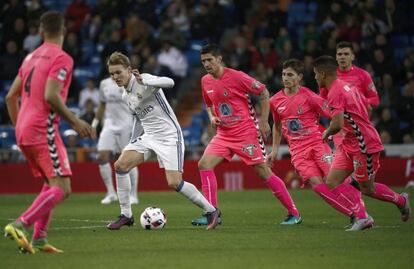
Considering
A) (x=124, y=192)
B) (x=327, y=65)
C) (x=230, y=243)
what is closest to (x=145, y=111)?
(x=124, y=192)

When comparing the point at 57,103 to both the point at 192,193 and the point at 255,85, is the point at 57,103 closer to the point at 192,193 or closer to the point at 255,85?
the point at 192,193

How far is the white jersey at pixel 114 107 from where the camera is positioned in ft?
58.3

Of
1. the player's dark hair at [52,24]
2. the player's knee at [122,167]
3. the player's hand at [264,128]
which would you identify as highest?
the player's dark hair at [52,24]

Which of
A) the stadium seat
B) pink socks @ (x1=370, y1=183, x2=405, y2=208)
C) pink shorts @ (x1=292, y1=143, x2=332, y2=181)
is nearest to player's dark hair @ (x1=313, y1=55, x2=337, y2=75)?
pink shorts @ (x1=292, y1=143, x2=332, y2=181)

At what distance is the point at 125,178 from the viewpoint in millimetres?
12219

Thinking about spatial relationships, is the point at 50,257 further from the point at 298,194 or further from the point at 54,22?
the point at 298,194

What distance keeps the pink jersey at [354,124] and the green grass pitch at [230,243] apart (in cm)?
102

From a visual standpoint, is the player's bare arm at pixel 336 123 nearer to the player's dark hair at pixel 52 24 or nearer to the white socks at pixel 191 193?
the white socks at pixel 191 193

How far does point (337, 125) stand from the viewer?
1125cm

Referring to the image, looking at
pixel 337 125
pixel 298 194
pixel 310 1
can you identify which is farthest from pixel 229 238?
pixel 310 1

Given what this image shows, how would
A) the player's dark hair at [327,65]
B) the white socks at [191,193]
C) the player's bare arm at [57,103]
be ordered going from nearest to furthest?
the player's bare arm at [57,103]
the player's dark hair at [327,65]
the white socks at [191,193]

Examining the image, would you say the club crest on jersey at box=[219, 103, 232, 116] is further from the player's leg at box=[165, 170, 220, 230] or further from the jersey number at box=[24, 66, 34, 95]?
the jersey number at box=[24, 66, 34, 95]

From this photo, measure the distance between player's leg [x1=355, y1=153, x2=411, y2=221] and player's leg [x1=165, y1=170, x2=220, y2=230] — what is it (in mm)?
1858

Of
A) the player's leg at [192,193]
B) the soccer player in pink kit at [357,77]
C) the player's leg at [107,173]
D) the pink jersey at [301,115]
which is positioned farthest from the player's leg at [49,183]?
the player's leg at [107,173]
